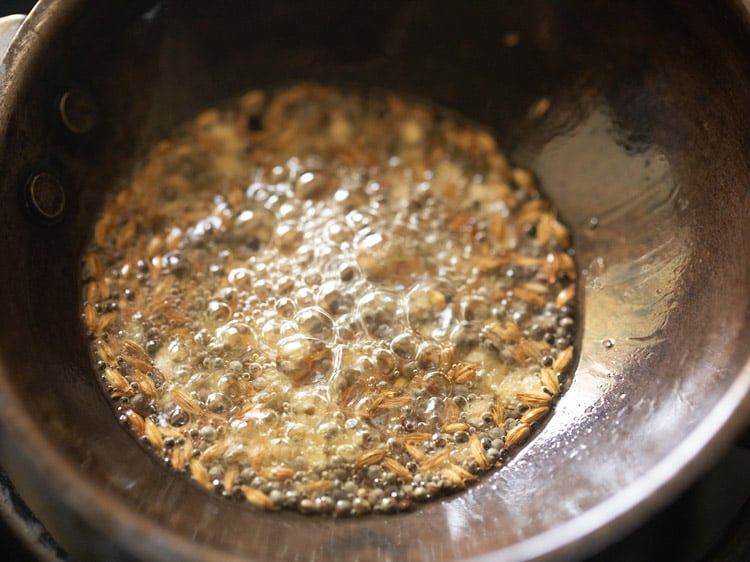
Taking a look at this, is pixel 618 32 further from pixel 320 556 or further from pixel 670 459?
pixel 320 556

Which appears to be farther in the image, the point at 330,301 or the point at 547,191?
the point at 547,191

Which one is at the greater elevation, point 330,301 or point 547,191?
point 547,191

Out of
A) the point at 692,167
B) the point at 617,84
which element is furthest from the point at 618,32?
the point at 692,167

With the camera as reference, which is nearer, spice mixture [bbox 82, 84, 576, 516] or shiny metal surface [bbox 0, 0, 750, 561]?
shiny metal surface [bbox 0, 0, 750, 561]

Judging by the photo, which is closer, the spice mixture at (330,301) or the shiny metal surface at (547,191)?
the shiny metal surface at (547,191)
